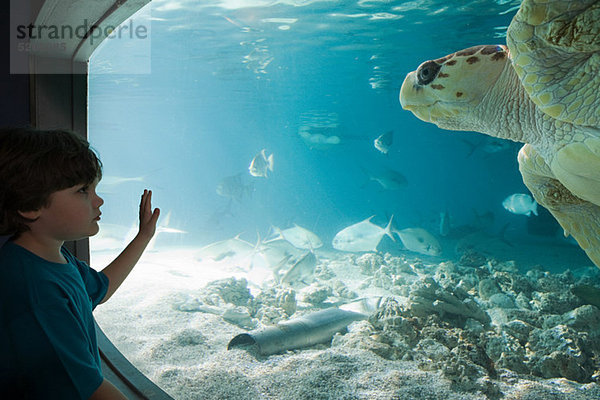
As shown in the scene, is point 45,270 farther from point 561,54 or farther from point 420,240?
point 420,240

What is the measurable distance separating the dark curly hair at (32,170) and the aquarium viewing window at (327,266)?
3.63 ft

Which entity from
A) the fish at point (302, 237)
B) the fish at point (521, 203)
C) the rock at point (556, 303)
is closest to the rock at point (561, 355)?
the rock at point (556, 303)

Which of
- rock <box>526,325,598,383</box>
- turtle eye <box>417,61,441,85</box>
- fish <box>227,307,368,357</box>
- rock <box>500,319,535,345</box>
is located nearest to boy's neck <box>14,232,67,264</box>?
fish <box>227,307,368,357</box>

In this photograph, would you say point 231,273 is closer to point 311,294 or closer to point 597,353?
point 311,294

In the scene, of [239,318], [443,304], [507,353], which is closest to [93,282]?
[239,318]

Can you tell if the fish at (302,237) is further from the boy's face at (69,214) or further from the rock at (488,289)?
the boy's face at (69,214)

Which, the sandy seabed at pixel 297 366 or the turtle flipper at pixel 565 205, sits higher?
the turtle flipper at pixel 565 205

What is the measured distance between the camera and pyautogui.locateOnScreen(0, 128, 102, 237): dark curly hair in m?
0.81

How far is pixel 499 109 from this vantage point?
1.51m

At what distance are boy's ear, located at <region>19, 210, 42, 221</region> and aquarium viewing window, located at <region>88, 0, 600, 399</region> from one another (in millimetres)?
1075

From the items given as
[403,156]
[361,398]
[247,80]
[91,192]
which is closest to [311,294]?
[361,398]

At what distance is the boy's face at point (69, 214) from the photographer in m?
0.85

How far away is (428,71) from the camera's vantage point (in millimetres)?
1530

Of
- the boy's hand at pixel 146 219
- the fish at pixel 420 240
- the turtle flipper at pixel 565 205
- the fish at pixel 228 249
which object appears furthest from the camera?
the fish at pixel 420 240
